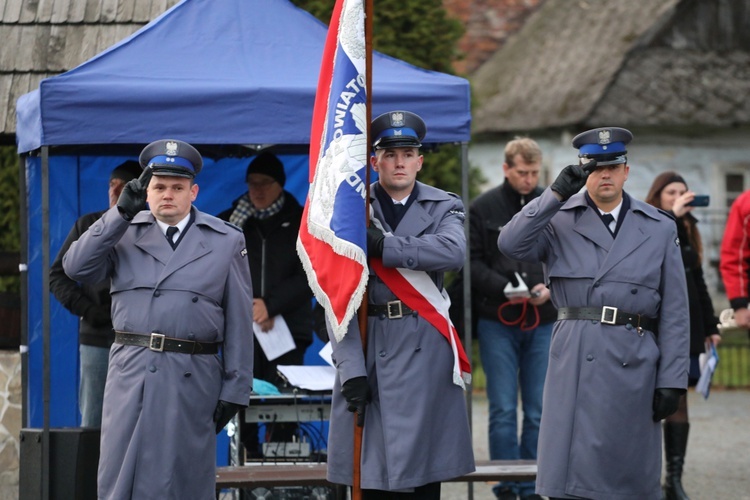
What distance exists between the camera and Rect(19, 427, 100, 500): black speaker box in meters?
6.97

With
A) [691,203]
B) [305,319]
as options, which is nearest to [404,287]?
[305,319]

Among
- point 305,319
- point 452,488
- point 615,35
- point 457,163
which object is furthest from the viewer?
point 615,35

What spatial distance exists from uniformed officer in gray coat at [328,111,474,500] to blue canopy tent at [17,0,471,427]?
1476 millimetres

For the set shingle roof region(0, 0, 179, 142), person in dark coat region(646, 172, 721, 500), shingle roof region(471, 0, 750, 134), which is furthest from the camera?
shingle roof region(471, 0, 750, 134)

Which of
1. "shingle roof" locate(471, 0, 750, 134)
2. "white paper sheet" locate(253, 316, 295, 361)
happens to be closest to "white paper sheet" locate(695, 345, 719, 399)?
Answer: "white paper sheet" locate(253, 316, 295, 361)

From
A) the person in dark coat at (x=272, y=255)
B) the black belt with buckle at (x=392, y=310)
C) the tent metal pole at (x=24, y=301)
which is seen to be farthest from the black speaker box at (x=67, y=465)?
the black belt with buckle at (x=392, y=310)

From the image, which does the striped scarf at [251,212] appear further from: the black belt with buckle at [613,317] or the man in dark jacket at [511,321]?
the black belt with buckle at [613,317]

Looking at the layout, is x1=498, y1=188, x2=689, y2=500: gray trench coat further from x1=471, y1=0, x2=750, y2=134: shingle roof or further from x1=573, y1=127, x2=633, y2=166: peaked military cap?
x1=471, y1=0, x2=750, y2=134: shingle roof

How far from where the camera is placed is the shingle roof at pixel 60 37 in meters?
9.03

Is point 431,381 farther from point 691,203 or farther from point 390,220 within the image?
point 691,203

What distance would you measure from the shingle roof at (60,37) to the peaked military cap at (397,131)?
3.45 m

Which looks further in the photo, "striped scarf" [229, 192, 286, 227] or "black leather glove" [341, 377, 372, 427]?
"striped scarf" [229, 192, 286, 227]

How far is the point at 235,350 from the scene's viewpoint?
5.99 metres

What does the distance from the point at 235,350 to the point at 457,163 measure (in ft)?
25.2
